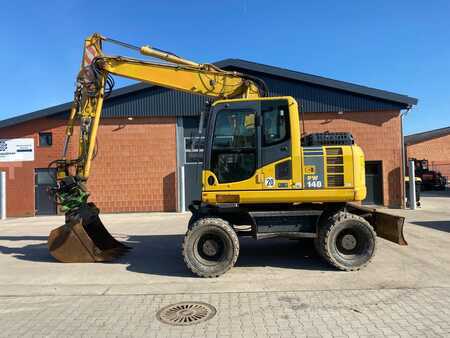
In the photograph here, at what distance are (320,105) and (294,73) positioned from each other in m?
1.99

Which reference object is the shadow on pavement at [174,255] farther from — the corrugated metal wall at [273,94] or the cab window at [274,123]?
the corrugated metal wall at [273,94]

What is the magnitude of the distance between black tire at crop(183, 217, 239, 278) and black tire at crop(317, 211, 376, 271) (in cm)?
163

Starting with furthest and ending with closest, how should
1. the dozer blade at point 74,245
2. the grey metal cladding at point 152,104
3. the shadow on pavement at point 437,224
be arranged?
1. the grey metal cladding at point 152,104
2. the shadow on pavement at point 437,224
3. the dozer blade at point 74,245

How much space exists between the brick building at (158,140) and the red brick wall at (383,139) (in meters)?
0.04

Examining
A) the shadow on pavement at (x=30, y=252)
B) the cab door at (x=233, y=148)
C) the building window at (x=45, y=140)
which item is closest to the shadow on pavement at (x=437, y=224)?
the cab door at (x=233, y=148)

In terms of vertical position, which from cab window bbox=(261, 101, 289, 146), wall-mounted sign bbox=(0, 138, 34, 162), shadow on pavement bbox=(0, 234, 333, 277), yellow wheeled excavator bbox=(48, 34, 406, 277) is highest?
wall-mounted sign bbox=(0, 138, 34, 162)

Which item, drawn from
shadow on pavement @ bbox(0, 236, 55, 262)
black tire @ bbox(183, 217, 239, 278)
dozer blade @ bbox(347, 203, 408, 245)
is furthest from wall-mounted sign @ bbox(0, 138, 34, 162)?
dozer blade @ bbox(347, 203, 408, 245)

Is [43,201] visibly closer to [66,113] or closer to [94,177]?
[94,177]

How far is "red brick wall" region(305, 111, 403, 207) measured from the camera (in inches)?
719

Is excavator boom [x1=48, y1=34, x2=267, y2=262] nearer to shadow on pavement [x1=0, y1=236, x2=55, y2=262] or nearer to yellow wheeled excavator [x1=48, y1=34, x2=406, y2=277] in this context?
shadow on pavement [x1=0, y1=236, x2=55, y2=262]

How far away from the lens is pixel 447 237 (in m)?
9.84

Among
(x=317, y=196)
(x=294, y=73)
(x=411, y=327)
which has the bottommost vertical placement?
(x=411, y=327)

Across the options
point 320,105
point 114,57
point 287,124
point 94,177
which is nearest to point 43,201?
point 94,177

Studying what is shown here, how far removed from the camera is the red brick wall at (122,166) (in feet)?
60.5
